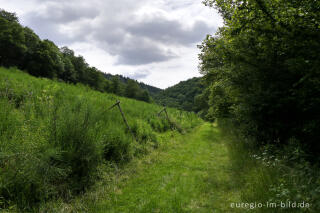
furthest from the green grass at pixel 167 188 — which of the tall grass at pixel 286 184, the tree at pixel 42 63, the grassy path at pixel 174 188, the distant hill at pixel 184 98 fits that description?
the distant hill at pixel 184 98

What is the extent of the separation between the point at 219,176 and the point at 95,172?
4286 millimetres

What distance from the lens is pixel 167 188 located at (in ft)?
15.2

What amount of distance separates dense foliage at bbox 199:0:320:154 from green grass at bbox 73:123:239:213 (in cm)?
256

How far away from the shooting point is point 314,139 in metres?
4.12

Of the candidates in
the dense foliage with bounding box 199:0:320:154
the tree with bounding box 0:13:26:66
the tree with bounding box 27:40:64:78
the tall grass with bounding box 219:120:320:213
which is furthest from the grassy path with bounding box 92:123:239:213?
the tree with bounding box 0:13:26:66

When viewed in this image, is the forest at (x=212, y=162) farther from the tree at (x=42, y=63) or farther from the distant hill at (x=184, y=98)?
the distant hill at (x=184, y=98)

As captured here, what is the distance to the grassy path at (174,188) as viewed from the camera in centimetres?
367

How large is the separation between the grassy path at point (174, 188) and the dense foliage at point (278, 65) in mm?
2562

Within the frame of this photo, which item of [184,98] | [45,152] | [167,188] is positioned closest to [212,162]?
[167,188]

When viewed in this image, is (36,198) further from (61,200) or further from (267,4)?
(267,4)

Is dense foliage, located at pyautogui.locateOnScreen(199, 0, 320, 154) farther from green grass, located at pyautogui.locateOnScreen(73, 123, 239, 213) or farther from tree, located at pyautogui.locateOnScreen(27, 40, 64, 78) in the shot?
tree, located at pyautogui.locateOnScreen(27, 40, 64, 78)

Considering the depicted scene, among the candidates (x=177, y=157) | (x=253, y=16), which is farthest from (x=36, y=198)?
(x=253, y=16)

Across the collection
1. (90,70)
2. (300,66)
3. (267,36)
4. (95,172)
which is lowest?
(95,172)

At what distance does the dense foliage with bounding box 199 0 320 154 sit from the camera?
140 inches
